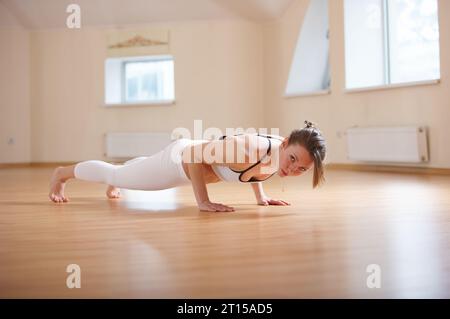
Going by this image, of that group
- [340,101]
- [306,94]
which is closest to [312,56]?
[306,94]

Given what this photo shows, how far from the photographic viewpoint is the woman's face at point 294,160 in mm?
2100

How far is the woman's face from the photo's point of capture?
210cm

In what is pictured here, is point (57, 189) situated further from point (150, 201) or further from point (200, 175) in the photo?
point (200, 175)

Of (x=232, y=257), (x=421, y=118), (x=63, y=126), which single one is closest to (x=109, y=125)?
(x=63, y=126)

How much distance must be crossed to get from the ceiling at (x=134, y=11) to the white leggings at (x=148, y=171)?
15.2 feet

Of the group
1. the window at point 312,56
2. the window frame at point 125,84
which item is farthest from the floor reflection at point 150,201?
the window frame at point 125,84

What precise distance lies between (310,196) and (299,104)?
3803mm

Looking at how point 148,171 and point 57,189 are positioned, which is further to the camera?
point 57,189

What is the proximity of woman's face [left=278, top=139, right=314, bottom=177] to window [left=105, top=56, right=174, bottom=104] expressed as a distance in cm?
564

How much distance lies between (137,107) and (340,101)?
2.92 m

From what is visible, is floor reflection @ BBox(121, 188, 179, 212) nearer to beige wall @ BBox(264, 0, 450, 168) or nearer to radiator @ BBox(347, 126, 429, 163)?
radiator @ BBox(347, 126, 429, 163)

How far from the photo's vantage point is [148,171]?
106 inches

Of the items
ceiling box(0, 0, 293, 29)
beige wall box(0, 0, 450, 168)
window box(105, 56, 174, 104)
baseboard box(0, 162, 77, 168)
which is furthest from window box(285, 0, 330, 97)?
baseboard box(0, 162, 77, 168)

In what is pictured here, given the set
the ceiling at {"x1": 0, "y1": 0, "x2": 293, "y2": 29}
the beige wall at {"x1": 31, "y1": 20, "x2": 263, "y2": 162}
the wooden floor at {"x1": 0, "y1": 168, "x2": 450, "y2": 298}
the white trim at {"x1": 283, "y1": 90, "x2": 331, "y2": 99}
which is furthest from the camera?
the beige wall at {"x1": 31, "y1": 20, "x2": 263, "y2": 162}
